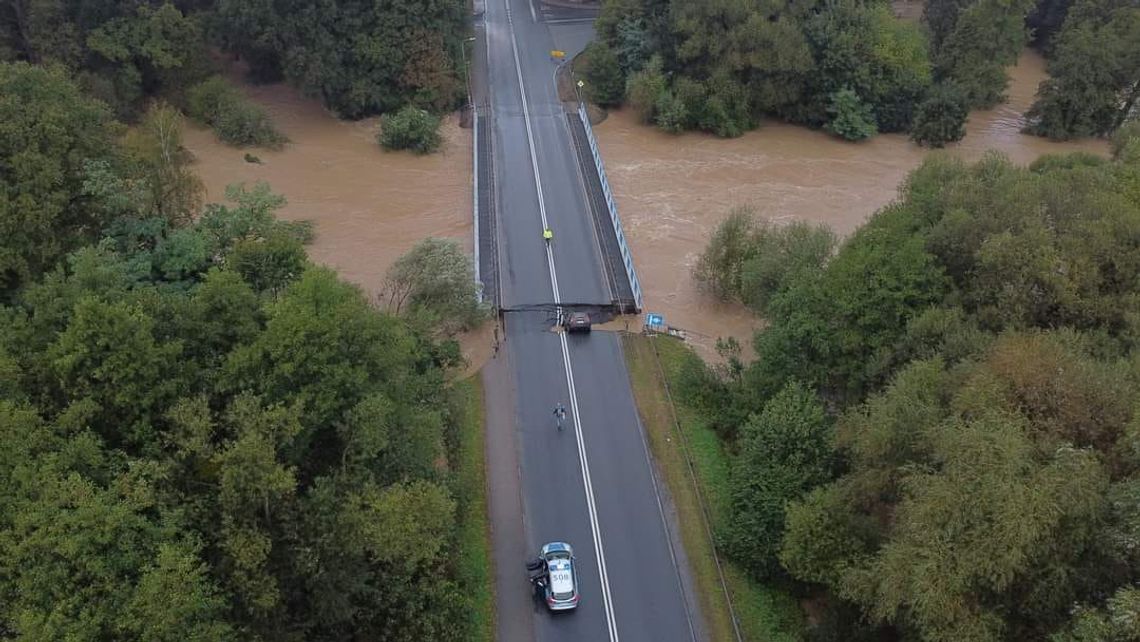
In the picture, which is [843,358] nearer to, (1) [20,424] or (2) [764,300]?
(2) [764,300]

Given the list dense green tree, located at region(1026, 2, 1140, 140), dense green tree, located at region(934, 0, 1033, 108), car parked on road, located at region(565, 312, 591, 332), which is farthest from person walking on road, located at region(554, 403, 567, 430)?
dense green tree, located at region(1026, 2, 1140, 140)

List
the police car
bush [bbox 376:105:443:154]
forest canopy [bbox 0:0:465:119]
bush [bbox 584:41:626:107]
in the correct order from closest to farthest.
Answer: the police car, forest canopy [bbox 0:0:465:119], bush [bbox 376:105:443:154], bush [bbox 584:41:626:107]

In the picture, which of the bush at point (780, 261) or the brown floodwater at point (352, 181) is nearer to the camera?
the bush at point (780, 261)

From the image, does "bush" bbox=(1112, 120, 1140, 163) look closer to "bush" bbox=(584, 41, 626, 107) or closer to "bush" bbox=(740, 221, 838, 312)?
"bush" bbox=(740, 221, 838, 312)

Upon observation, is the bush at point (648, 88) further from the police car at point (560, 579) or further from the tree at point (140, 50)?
the police car at point (560, 579)

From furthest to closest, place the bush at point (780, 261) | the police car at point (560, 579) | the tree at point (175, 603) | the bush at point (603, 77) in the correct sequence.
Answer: the bush at point (603, 77)
the bush at point (780, 261)
the police car at point (560, 579)
the tree at point (175, 603)

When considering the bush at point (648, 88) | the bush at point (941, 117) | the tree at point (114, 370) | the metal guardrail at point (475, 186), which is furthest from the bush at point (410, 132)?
the tree at point (114, 370)
